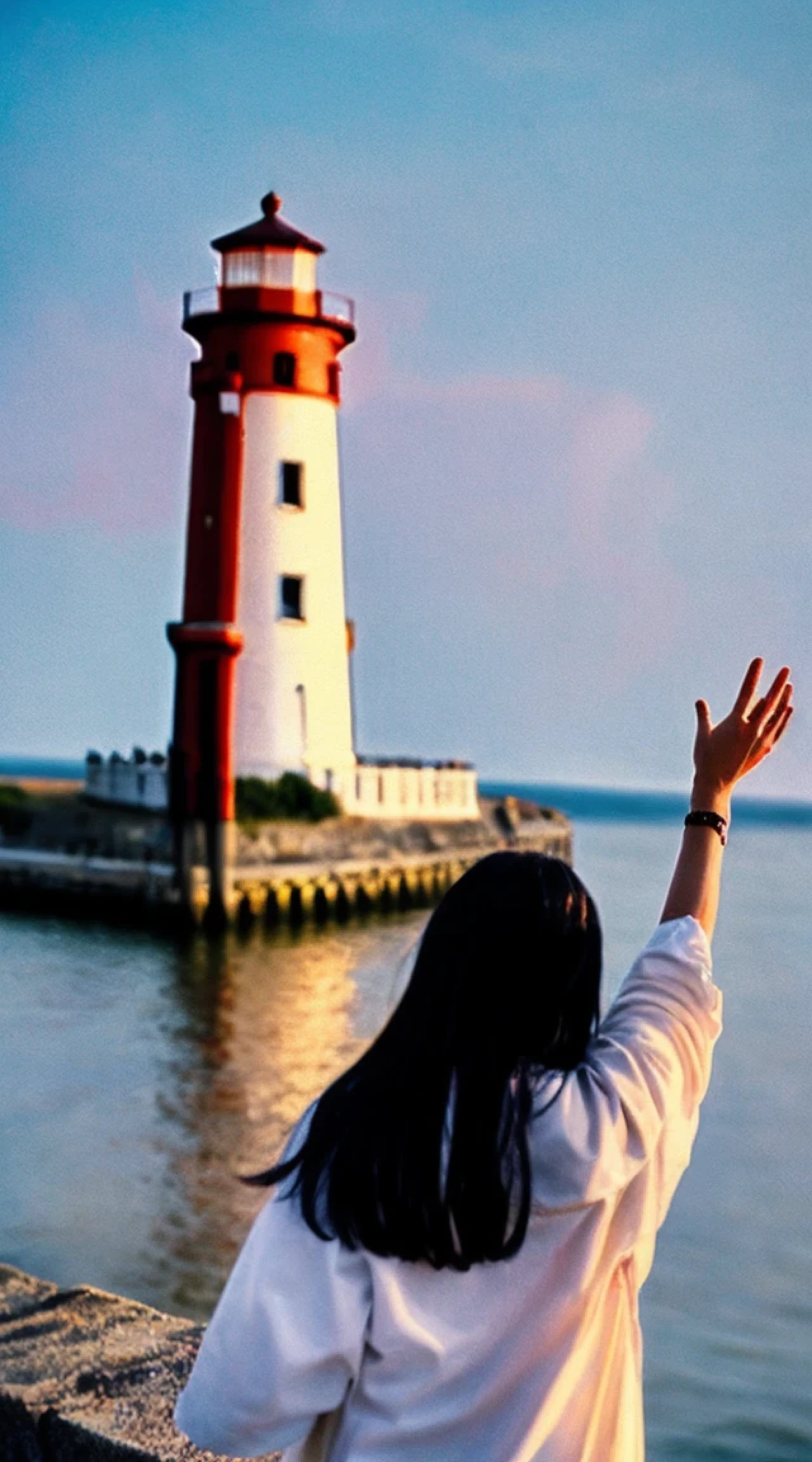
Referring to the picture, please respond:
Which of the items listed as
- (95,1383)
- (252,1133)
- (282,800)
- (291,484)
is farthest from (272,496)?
(95,1383)

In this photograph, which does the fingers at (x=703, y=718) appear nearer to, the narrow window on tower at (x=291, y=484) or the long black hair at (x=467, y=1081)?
the long black hair at (x=467, y=1081)

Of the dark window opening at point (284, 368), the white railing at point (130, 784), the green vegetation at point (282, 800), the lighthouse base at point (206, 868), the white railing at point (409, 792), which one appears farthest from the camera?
the white railing at point (409, 792)

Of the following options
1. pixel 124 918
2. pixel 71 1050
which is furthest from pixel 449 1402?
pixel 124 918

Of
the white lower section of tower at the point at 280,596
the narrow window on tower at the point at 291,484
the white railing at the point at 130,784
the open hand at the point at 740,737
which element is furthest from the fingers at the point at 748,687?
the narrow window on tower at the point at 291,484

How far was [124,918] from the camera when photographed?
22469mm

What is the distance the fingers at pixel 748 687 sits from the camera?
1.85 meters

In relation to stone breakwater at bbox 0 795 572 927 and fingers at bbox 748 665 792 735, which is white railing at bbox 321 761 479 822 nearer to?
stone breakwater at bbox 0 795 572 927

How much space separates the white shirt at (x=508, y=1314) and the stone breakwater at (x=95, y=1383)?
1.23m

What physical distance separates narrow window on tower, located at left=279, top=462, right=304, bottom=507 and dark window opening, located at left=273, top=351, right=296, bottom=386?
1214 millimetres

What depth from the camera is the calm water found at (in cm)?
766

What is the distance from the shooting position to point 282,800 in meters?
24.5

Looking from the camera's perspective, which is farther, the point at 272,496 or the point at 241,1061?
the point at 272,496

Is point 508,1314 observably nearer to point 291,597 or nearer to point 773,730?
point 773,730

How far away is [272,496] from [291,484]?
38 cm
